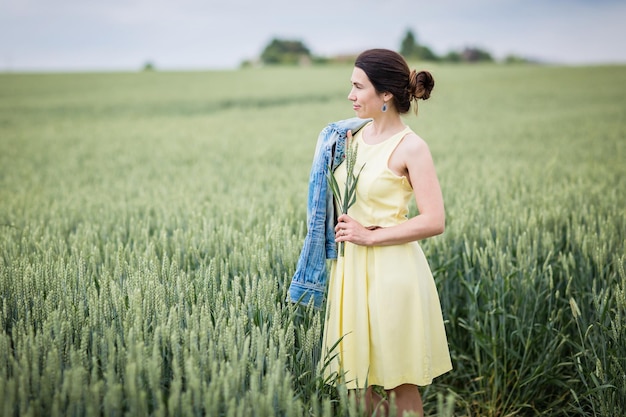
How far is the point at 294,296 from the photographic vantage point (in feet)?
7.89

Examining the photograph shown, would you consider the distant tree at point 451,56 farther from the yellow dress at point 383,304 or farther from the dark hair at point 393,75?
the yellow dress at point 383,304

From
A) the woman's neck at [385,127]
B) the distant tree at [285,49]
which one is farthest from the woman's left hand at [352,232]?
the distant tree at [285,49]

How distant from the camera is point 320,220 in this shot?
2.36 meters

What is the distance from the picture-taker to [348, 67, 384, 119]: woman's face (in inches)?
86.5

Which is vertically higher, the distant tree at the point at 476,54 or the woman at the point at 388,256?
the distant tree at the point at 476,54

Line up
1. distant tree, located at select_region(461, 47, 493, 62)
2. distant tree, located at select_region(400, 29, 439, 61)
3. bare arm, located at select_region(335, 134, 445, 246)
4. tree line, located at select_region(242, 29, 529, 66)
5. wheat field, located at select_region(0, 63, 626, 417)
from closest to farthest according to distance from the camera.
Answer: wheat field, located at select_region(0, 63, 626, 417)
bare arm, located at select_region(335, 134, 445, 246)
distant tree, located at select_region(400, 29, 439, 61)
tree line, located at select_region(242, 29, 529, 66)
distant tree, located at select_region(461, 47, 493, 62)

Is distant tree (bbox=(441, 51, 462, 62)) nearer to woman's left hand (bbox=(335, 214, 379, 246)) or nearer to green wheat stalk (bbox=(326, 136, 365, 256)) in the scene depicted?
green wheat stalk (bbox=(326, 136, 365, 256))

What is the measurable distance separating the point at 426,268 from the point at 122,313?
123 cm

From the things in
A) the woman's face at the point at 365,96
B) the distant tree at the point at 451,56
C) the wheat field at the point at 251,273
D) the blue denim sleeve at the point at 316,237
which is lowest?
the wheat field at the point at 251,273

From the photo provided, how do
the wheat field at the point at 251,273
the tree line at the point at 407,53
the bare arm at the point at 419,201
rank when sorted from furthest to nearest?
the tree line at the point at 407,53
the bare arm at the point at 419,201
the wheat field at the point at 251,273

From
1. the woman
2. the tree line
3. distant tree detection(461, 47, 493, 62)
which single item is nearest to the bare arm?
the woman

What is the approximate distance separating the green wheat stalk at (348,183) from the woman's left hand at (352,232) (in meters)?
0.04

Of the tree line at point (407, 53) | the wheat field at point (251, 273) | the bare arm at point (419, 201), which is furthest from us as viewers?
the tree line at point (407, 53)

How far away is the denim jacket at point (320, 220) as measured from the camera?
91.9 inches
